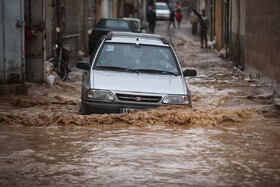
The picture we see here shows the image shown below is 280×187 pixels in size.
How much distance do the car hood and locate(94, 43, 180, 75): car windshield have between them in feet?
0.77

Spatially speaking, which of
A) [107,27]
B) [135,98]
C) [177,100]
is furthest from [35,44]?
[107,27]

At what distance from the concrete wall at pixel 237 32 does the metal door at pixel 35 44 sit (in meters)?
7.80

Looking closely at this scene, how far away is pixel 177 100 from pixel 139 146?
4.60 feet

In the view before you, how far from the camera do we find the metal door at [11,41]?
12.2 m

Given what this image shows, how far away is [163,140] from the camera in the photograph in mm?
8164

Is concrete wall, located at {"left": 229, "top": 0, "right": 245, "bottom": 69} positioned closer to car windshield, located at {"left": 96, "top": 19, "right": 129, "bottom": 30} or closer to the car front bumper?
car windshield, located at {"left": 96, "top": 19, "right": 129, "bottom": 30}

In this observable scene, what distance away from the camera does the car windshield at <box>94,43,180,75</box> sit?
9.73m

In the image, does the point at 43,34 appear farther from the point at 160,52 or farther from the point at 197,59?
the point at 197,59

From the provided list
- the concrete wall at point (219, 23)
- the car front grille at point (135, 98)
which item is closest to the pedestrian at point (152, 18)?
the concrete wall at point (219, 23)

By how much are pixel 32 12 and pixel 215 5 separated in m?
19.6

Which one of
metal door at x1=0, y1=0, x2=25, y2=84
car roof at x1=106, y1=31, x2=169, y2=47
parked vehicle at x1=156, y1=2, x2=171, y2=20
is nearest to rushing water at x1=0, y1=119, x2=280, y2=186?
car roof at x1=106, y1=31, x2=169, y2=47

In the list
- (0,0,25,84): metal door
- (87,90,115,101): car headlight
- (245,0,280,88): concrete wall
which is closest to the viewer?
(87,90,115,101): car headlight

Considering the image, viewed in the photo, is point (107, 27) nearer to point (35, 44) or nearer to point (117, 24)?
point (117, 24)

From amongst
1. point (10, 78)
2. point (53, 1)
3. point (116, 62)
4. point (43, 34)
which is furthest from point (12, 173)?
point (53, 1)
